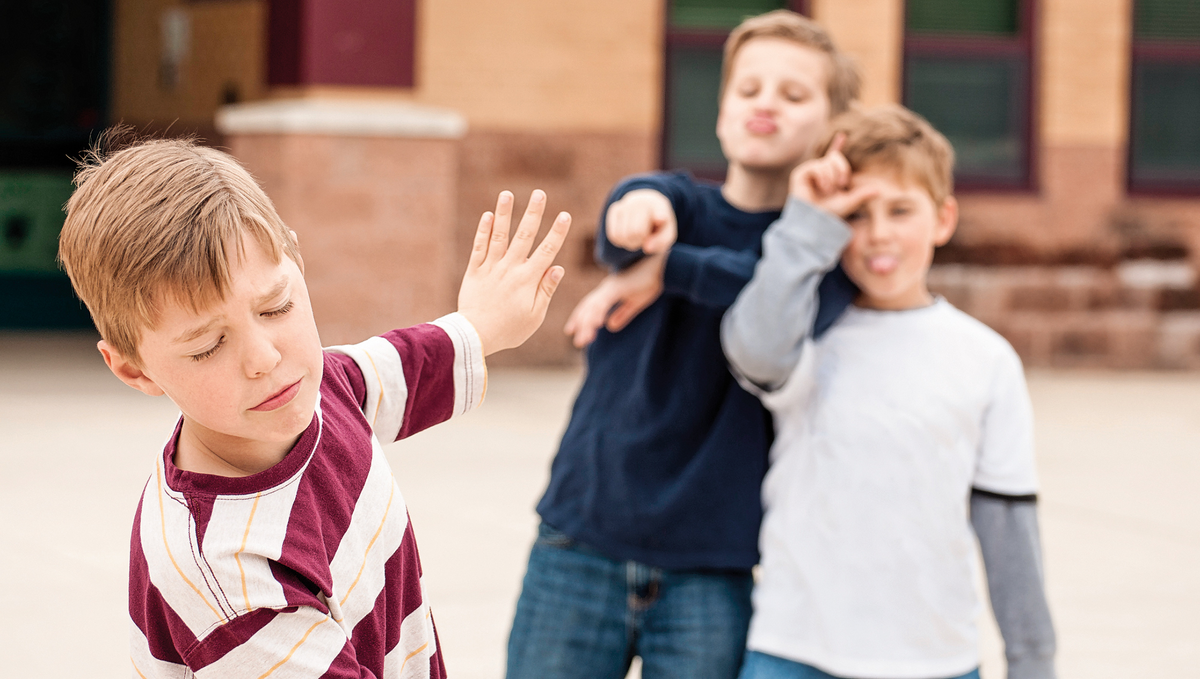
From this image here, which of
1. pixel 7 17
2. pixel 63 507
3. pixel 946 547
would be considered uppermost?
pixel 7 17

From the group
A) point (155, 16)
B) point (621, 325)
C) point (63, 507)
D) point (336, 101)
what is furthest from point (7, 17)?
point (621, 325)

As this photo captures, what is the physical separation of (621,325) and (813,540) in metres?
0.47

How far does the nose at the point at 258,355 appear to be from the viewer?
137 cm

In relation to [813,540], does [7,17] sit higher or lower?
higher

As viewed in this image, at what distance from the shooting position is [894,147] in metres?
2.35

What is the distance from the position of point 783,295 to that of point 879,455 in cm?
30

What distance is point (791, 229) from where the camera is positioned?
7.36 ft

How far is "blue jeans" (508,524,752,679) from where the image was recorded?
2.27 meters

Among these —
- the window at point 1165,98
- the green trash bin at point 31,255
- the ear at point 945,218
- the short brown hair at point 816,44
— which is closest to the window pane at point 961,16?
the window at point 1165,98

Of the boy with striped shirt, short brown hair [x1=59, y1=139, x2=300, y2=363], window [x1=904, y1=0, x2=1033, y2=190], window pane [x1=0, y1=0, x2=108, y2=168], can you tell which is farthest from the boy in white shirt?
window pane [x1=0, y1=0, x2=108, y2=168]

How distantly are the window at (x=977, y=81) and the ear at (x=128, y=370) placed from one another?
9.25 m

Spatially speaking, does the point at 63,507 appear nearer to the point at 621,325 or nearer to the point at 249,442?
the point at 621,325

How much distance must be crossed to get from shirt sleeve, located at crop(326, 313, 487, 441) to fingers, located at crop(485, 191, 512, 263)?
9 cm

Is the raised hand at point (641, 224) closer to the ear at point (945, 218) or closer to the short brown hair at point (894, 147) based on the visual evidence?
the short brown hair at point (894, 147)
